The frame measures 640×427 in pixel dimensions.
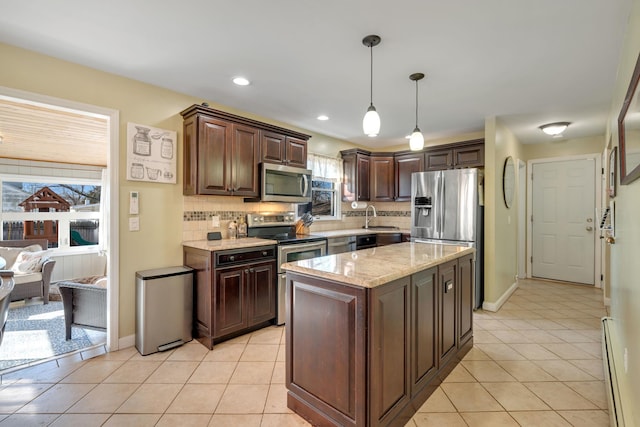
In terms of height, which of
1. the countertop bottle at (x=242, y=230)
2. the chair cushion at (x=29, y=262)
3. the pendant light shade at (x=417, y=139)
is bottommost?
the chair cushion at (x=29, y=262)

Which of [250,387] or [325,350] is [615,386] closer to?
[325,350]

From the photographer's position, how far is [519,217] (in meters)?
5.35

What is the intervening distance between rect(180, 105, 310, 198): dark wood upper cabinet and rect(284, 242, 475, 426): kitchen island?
1.65 meters

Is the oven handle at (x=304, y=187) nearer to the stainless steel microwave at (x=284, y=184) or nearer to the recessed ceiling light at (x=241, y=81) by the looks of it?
the stainless steel microwave at (x=284, y=184)

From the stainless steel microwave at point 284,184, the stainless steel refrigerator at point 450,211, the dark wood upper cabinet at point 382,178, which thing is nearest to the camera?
the stainless steel microwave at point 284,184

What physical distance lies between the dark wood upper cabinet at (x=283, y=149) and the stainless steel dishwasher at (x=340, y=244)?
1.06 m

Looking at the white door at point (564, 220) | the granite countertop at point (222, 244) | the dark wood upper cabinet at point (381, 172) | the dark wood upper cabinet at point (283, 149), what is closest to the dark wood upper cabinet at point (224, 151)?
the dark wood upper cabinet at point (283, 149)

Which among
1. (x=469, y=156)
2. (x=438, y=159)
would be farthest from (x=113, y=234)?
(x=469, y=156)

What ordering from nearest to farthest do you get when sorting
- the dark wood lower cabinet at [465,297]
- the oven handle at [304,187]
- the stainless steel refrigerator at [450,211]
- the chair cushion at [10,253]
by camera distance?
the dark wood lower cabinet at [465,297] → the stainless steel refrigerator at [450,211] → the oven handle at [304,187] → the chair cushion at [10,253]

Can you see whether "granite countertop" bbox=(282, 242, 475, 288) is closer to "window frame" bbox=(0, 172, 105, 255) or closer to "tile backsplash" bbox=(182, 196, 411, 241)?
"tile backsplash" bbox=(182, 196, 411, 241)

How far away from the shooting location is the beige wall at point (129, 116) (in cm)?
236

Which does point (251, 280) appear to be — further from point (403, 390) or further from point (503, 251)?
point (503, 251)

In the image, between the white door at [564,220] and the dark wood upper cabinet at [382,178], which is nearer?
the white door at [564,220]

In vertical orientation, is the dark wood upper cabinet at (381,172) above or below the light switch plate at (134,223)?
above
